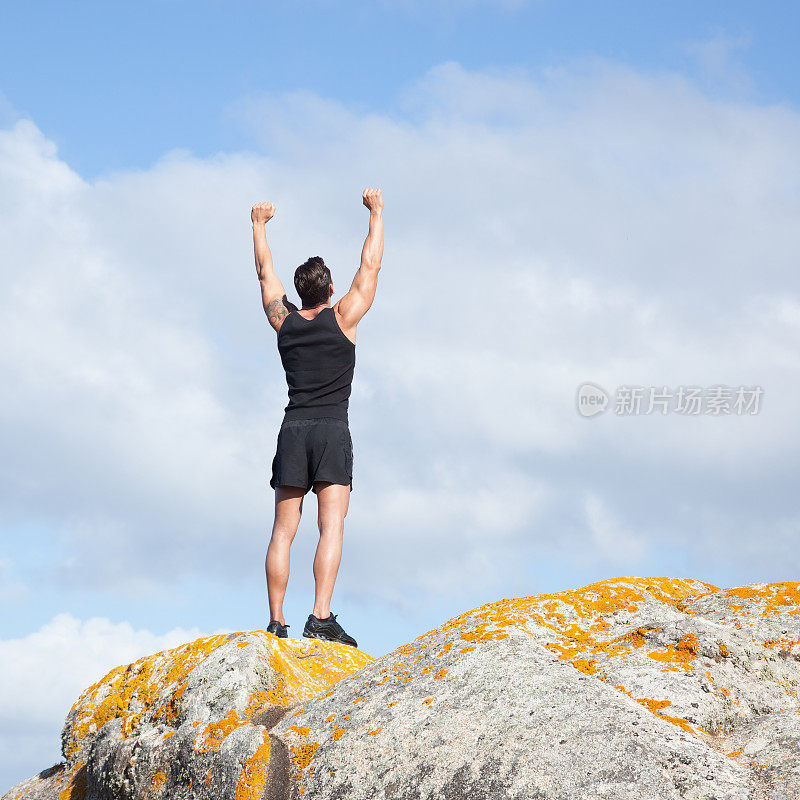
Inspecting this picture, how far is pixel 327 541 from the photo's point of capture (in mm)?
7539

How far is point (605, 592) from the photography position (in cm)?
612

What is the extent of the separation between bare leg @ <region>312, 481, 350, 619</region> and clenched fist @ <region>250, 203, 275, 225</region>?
3.04 metres

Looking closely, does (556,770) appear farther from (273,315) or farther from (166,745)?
(273,315)

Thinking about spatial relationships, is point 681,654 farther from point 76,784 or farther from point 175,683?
point 76,784

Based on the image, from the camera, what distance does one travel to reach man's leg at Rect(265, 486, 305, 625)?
24.8ft

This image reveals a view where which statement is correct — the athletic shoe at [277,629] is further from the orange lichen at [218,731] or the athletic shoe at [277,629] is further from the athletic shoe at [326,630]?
the orange lichen at [218,731]

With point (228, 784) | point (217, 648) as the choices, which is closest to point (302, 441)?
point (217, 648)

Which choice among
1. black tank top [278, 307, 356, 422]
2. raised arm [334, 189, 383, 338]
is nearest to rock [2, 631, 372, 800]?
black tank top [278, 307, 356, 422]

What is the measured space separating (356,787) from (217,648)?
1929mm

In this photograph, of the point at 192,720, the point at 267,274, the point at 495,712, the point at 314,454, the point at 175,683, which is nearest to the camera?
the point at 495,712

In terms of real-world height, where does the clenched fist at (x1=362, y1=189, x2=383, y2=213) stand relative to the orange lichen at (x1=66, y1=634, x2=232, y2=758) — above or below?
above

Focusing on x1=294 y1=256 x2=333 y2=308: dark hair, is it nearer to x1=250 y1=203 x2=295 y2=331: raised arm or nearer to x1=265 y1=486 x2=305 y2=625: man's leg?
x1=250 y1=203 x2=295 y2=331: raised arm

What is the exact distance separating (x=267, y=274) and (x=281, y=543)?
9.06 ft

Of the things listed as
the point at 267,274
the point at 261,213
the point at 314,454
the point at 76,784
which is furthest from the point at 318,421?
the point at 76,784
